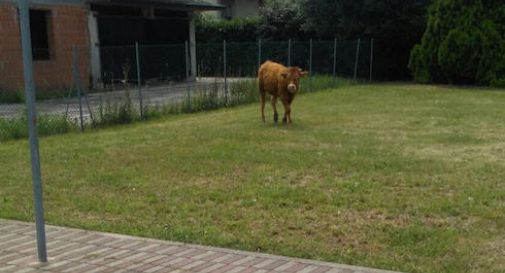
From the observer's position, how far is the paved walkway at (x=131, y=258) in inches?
195

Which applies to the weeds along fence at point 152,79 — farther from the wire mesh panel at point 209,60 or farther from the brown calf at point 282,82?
the brown calf at point 282,82

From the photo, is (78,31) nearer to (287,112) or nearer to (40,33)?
(40,33)

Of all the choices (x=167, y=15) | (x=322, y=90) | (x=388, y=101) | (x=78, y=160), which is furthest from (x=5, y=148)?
(x=167, y=15)

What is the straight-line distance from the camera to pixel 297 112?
15.9m

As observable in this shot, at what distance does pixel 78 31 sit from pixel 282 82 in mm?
13962

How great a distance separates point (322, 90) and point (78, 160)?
45.4 ft

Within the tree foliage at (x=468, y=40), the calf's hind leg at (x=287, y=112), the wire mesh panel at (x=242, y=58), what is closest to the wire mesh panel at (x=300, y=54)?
the wire mesh panel at (x=242, y=58)

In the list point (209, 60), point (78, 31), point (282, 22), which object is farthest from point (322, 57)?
point (78, 31)

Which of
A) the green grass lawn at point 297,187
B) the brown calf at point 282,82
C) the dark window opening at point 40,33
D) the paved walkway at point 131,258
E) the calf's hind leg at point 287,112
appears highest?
the dark window opening at point 40,33

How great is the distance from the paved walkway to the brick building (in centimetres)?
1517

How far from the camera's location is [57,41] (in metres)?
24.1

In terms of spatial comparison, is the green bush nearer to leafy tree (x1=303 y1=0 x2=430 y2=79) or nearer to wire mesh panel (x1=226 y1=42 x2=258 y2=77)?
leafy tree (x1=303 y1=0 x2=430 y2=79)

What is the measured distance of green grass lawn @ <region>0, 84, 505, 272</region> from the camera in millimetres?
5512

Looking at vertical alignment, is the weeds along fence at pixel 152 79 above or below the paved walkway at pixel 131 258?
above
